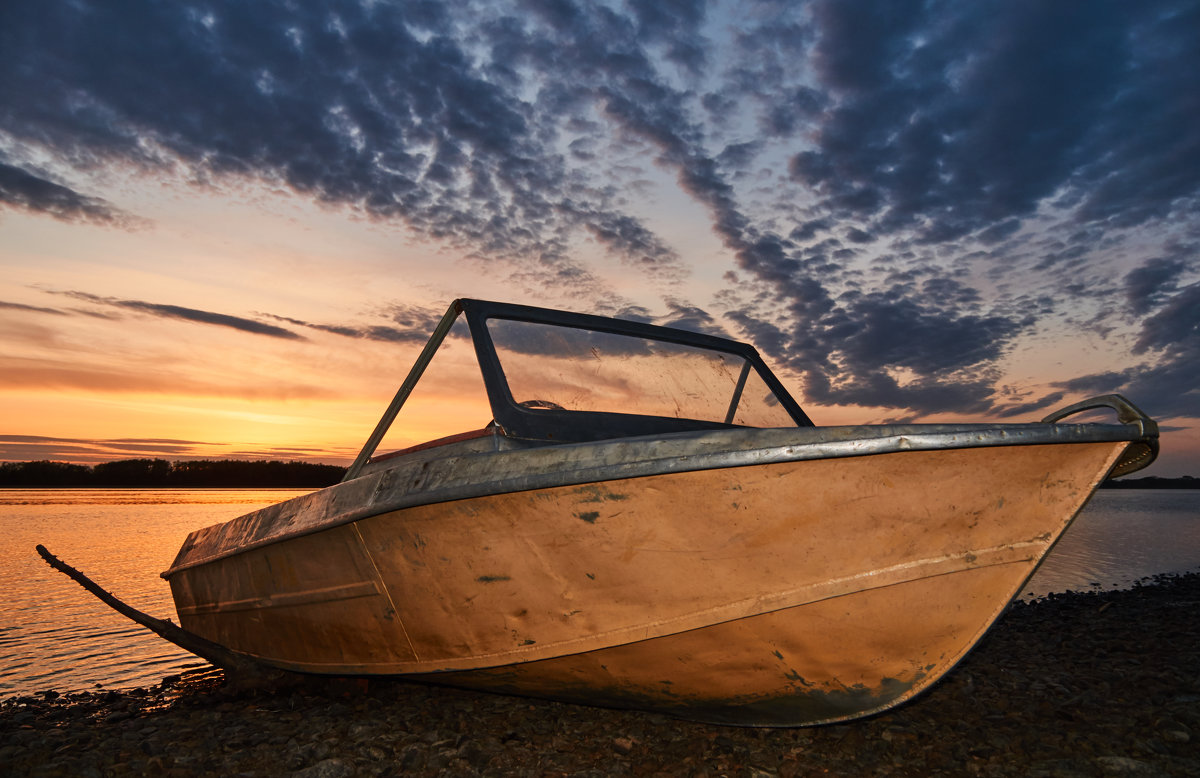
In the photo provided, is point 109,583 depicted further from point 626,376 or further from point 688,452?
point 688,452

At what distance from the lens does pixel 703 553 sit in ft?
7.98

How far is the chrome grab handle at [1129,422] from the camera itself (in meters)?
2.19

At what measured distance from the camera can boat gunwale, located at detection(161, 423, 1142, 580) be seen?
86.0 inches

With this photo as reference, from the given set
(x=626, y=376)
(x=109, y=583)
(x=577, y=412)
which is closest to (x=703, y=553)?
(x=577, y=412)

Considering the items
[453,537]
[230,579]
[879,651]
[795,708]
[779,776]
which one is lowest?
[779,776]

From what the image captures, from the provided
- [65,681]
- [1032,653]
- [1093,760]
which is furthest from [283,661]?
[1032,653]

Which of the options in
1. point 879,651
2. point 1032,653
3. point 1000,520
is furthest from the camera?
point 1032,653

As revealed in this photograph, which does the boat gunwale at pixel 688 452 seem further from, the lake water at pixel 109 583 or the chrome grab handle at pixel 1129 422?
the lake water at pixel 109 583

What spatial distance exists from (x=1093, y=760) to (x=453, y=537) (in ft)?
10.3

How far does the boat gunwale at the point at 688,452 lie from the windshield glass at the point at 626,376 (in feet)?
2.86

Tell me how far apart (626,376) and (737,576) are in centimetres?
175

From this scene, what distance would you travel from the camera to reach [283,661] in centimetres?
422

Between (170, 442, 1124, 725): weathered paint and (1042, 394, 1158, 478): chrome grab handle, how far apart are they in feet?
0.38

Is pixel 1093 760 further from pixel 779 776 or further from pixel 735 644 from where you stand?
pixel 735 644
